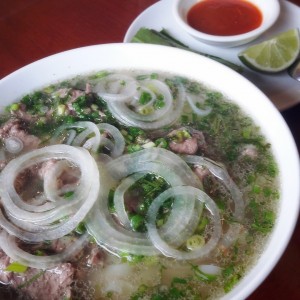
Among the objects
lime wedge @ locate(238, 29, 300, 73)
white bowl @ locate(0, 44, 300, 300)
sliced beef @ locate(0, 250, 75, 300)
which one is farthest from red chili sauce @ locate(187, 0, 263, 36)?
sliced beef @ locate(0, 250, 75, 300)

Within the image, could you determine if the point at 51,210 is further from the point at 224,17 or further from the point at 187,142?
the point at 224,17

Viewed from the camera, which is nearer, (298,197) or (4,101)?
(298,197)

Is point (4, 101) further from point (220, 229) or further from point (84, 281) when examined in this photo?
point (220, 229)

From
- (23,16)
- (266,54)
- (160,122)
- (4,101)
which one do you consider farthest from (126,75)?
(23,16)

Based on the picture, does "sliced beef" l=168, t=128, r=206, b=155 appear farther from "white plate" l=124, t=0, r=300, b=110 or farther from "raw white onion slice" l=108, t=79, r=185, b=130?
"white plate" l=124, t=0, r=300, b=110

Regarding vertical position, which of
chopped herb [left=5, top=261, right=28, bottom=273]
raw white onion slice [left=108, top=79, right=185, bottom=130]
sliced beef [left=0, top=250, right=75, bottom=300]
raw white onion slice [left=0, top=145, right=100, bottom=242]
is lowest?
sliced beef [left=0, top=250, right=75, bottom=300]

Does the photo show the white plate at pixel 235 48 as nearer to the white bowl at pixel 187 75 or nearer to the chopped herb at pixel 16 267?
the white bowl at pixel 187 75

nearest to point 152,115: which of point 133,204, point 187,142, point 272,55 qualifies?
point 187,142
